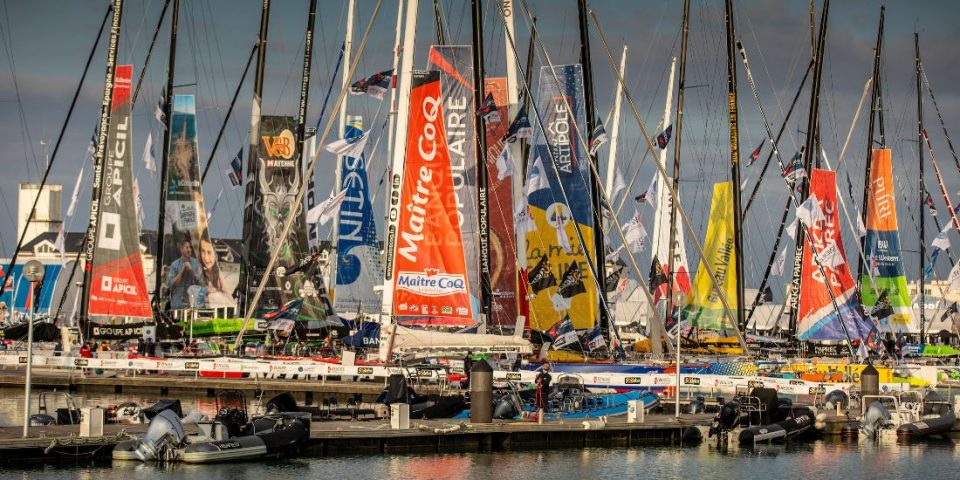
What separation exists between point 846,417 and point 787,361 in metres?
16.2

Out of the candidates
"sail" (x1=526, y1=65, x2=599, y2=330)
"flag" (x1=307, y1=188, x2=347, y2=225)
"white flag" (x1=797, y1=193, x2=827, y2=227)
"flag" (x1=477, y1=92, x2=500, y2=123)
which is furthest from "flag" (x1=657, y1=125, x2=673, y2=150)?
"flag" (x1=307, y1=188, x2=347, y2=225)

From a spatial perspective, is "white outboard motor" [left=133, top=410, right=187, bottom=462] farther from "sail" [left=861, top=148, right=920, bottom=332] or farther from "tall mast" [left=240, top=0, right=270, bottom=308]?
"sail" [left=861, top=148, right=920, bottom=332]

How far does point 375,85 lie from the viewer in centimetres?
4903

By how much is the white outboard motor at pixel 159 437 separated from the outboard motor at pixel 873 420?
71.7 ft

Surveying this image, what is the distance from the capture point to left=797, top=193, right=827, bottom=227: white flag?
6412 cm

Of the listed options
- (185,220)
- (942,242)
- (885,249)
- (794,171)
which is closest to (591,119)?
(794,171)

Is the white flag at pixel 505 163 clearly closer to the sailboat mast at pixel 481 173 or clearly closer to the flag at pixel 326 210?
the sailboat mast at pixel 481 173

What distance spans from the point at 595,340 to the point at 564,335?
59.9 inches

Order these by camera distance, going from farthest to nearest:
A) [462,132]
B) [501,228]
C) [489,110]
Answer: [501,228]
[462,132]
[489,110]

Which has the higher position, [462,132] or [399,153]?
[462,132]

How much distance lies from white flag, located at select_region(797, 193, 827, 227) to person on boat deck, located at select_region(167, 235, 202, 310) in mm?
27534

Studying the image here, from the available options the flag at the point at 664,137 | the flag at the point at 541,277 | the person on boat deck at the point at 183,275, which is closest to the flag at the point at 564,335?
the flag at the point at 541,277

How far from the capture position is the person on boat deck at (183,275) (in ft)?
228

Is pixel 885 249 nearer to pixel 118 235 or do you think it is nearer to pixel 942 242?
pixel 942 242
